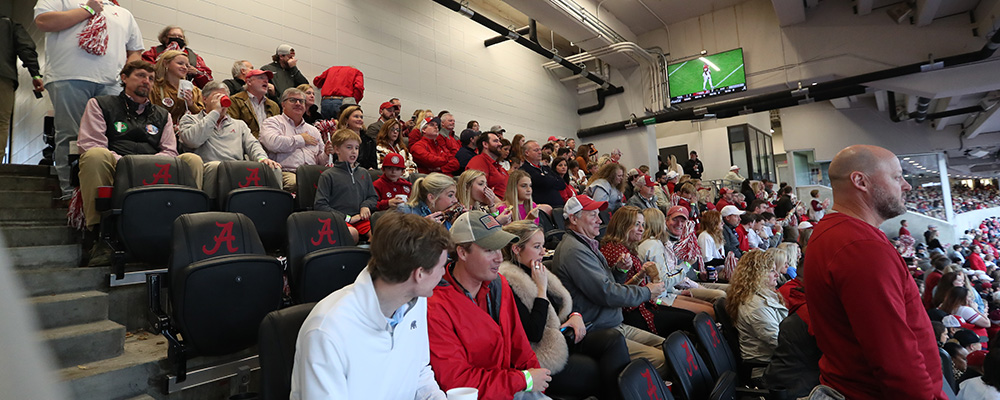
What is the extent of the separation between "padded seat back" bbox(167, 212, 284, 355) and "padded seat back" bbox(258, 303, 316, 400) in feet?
2.17

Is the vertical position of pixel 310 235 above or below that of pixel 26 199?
below

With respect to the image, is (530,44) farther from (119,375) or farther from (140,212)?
(119,375)

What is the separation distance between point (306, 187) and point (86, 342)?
1923mm

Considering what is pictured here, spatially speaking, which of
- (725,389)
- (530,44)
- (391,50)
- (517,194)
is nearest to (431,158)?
(517,194)

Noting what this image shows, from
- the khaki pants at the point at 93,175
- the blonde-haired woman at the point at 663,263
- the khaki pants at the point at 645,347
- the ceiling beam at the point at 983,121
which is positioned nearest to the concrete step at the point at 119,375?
the khaki pants at the point at 93,175

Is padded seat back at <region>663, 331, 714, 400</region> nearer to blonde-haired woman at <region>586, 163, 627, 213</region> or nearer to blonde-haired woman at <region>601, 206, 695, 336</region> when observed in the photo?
blonde-haired woman at <region>601, 206, 695, 336</region>

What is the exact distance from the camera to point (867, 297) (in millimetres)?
1479

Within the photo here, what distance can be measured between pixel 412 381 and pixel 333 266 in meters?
1.01

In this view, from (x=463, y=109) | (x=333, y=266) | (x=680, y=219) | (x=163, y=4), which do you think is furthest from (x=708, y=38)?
(x=333, y=266)

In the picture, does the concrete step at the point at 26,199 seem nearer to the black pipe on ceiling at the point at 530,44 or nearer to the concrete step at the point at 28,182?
the concrete step at the point at 28,182

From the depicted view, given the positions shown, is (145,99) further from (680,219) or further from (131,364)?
(680,219)

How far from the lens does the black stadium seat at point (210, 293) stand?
76.7 inches

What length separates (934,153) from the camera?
562 inches

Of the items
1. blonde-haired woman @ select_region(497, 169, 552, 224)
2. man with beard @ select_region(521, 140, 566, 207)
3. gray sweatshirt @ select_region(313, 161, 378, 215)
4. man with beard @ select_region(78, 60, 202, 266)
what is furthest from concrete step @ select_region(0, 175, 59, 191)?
man with beard @ select_region(521, 140, 566, 207)
